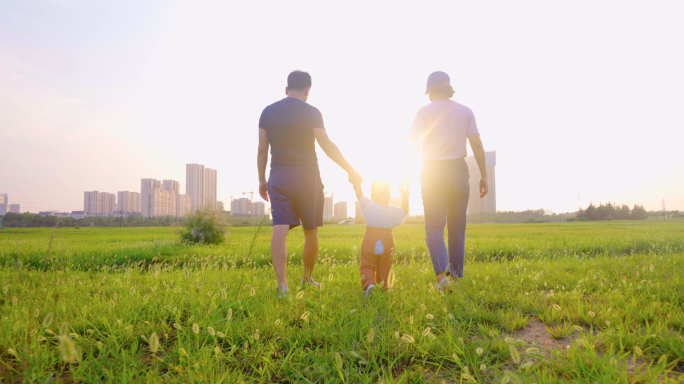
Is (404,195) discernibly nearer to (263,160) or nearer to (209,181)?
(263,160)

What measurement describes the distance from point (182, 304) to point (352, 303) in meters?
1.53

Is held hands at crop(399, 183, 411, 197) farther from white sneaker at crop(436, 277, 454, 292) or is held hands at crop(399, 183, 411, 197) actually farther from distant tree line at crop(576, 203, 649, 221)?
distant tree line at crop(576, 203, 649, 221)

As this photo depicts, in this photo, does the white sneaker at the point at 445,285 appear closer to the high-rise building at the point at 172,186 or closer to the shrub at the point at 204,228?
the shrub at the point at 204,228

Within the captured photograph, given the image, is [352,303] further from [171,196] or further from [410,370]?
[171,196]

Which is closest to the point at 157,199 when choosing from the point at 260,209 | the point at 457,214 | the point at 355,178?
the point at 260,209

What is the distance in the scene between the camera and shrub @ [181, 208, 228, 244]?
38.1 ft

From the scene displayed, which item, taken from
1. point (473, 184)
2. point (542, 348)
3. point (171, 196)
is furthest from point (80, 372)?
point (171, 196)

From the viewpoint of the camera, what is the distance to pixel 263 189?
4.36m

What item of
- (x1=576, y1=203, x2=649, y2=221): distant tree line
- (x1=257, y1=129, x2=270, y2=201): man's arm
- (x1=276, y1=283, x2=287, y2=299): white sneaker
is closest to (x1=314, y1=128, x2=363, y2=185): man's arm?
(x1=257, y1=129, x2=270, y2=201): man's arm

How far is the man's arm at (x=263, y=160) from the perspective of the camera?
13.6 feet

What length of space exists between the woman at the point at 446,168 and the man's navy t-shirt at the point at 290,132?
4.84ft

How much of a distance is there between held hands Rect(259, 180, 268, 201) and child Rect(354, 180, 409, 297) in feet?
3.78

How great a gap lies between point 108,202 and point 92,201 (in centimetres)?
460

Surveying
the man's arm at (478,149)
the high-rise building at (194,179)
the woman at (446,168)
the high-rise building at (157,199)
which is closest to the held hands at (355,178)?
the woman at (446,168)
